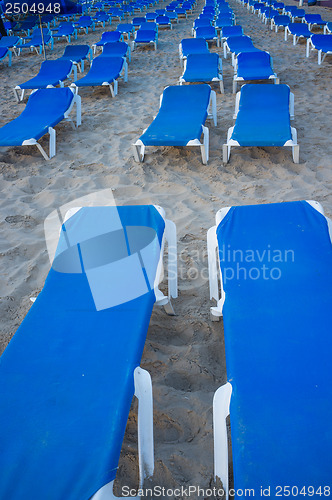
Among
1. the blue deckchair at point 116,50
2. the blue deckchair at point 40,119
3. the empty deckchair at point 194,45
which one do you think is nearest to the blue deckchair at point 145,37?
the blue deckchair at point 116,50

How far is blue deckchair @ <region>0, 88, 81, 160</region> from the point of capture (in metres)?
4.43

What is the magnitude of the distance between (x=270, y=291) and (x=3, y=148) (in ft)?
14.1

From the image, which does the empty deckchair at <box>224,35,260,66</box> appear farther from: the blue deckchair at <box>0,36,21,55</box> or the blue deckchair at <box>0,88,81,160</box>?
the blue deckchair at <box>0,36,21,55</box>

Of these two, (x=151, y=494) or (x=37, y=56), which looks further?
(x=37, y=56)

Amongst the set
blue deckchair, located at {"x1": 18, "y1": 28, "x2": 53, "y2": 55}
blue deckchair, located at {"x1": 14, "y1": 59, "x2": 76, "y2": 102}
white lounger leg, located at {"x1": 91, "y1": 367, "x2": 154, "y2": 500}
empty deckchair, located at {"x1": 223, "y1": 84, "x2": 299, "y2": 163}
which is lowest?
white lounger leg, located at {"x1": 91, "y1": 367, "x2": 154, "y2": 500}

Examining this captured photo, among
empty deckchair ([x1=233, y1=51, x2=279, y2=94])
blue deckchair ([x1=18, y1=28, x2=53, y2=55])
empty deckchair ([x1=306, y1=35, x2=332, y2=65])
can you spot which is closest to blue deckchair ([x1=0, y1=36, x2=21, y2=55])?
blue deckchair ([x1=18, y1=28, x2=53, y2=55])

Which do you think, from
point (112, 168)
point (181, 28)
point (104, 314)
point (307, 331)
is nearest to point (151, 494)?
point (104, 314)

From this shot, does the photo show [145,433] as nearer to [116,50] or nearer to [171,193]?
[171,193]

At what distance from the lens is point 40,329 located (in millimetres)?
1912

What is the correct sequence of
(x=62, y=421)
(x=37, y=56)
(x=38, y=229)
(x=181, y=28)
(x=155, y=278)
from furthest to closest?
(x=181, y=28) < (x=37, y=56) < (x=38, y=229) < (x=155, y=278) < (x=62, y=421)

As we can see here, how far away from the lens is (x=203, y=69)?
6492 millimetres

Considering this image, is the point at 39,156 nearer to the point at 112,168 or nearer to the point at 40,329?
the point at 112,168

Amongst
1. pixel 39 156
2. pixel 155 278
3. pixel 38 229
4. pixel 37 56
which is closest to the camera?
pixel 155 278

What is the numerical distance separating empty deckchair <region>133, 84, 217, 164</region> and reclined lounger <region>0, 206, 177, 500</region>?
1792 millimetres
